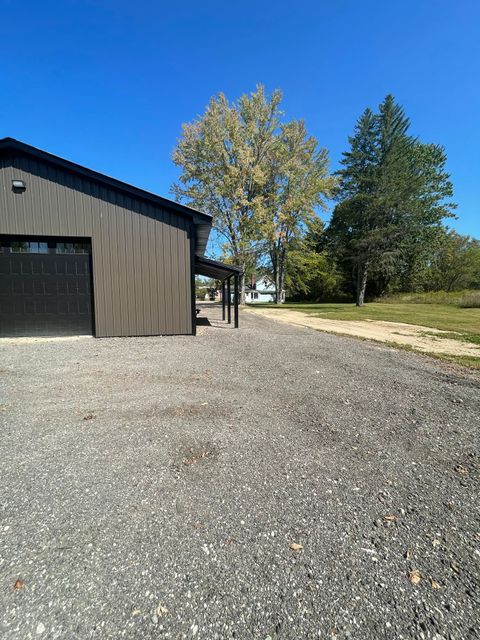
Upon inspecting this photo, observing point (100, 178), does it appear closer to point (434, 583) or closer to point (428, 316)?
point (434, 583)

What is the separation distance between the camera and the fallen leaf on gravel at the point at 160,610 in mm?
1405

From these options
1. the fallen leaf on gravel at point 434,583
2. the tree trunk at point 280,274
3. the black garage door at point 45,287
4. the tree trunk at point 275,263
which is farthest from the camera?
the tree trunk at point 280,274

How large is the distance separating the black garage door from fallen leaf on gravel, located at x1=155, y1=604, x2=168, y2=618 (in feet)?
29.0

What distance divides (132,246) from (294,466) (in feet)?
27.1

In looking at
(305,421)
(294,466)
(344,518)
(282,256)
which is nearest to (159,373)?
(305,421)

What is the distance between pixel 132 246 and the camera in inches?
360

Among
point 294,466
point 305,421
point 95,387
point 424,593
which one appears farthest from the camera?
point 95,387

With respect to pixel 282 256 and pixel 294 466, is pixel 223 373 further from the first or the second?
pixel 282 256

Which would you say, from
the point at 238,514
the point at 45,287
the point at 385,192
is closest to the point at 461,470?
the point at 238,514

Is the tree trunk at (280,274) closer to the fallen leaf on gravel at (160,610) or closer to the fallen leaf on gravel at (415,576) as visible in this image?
the fallen leaf on gravel at (415,576)

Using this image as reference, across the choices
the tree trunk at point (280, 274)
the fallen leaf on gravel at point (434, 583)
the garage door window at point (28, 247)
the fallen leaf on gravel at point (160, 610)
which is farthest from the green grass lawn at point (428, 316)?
the garage door window at point (28, 247)

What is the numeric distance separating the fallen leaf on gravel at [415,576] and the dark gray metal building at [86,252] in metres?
8.49

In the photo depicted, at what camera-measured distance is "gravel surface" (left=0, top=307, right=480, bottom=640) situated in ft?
4.64

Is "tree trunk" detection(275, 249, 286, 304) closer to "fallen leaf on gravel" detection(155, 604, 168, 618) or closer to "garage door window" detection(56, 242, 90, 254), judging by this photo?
"garage door window" detection(56, 242, 90, 254)
